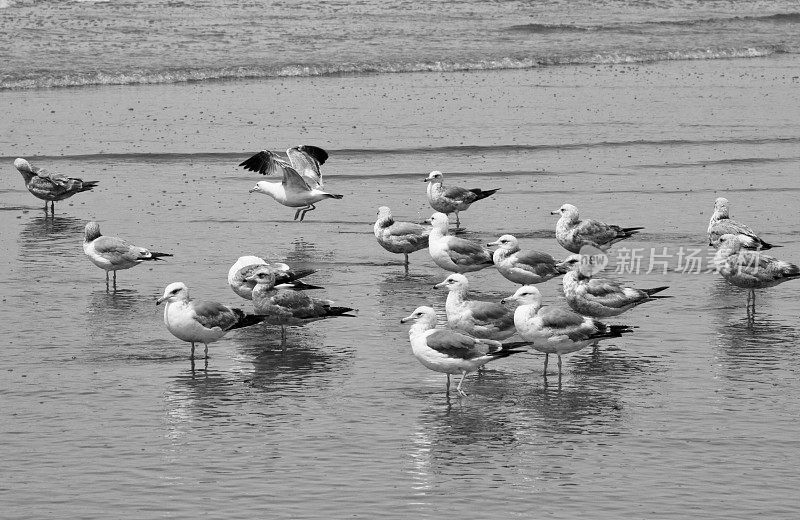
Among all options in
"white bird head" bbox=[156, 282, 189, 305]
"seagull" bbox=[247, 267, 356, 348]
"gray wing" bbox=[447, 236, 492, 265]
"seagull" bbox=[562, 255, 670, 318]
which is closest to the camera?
"white bird head" bbox=[156, 282, 189, 305]

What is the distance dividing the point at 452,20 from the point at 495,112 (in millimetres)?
20273

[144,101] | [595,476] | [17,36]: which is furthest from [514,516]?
[17,36]

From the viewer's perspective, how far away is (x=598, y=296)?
15.0 metres

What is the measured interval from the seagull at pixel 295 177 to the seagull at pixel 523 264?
5.71 metres

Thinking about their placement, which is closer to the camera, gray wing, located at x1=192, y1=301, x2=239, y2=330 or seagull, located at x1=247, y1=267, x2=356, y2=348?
gray wing, located at x1=192, y1=301, x2=239, y2=330

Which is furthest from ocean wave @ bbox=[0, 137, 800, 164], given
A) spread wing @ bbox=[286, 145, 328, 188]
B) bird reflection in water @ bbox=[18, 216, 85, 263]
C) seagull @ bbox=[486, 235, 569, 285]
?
seagull @ bbox=[486, 235, 569, 285]

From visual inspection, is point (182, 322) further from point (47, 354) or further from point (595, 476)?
point (595, 476)

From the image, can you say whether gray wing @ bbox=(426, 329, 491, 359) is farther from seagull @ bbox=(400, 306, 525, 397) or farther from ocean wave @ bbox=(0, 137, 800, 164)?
ocean wave @ bbox=(0, 137, 800, 164)

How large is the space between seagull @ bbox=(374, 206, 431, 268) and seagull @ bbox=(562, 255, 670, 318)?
12.5 feet

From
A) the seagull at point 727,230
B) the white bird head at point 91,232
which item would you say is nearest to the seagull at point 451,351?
the seagull at point 727,230

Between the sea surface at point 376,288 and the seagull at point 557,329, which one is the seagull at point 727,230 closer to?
the sea surface at point 376,288

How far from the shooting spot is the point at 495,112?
32.3m

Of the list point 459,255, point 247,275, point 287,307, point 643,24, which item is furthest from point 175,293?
point 643,24

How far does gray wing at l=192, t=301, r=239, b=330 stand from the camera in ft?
44.9
